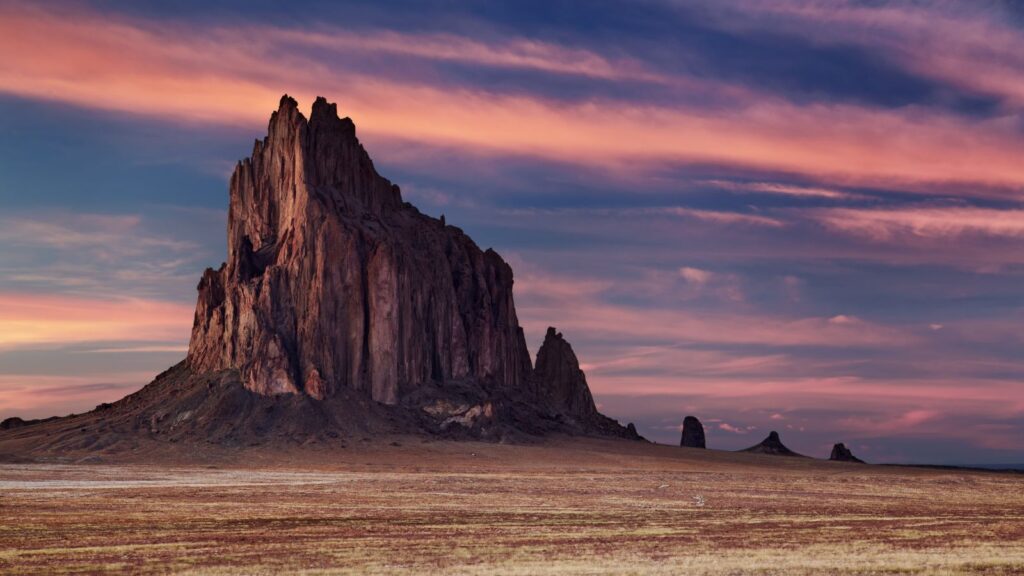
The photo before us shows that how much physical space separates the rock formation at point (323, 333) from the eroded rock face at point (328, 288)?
0.26m

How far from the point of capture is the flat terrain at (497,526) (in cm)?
3294

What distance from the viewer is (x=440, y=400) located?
16588 cm

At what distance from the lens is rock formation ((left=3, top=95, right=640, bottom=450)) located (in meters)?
151

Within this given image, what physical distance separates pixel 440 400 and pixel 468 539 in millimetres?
126987

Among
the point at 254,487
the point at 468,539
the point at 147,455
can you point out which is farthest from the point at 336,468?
the point at 468,539

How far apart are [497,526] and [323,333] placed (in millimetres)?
120100

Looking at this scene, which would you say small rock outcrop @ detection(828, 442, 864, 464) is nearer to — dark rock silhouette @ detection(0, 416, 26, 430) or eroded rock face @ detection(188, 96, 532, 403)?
eroded rock face @ detection(188, 96, 532, 403)

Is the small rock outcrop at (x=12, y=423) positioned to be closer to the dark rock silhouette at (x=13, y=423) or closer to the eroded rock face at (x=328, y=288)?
the dark rock silhouette at (x=13, y=423)

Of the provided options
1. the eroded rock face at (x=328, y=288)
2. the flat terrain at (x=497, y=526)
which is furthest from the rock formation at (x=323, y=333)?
the flat terrain at (x=497, y=526)

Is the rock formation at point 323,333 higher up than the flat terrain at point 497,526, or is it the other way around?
the rock formation at point 323,333

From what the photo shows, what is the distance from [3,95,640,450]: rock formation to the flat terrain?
57536 millimetres

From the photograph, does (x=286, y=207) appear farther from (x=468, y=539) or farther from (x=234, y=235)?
(x=468, y=539)

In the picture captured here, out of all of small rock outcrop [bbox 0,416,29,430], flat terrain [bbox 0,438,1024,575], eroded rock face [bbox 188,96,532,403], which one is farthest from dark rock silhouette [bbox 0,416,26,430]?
flat terrain [bbox 0,438,1024,575]

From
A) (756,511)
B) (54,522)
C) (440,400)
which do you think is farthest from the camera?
(440,400)
